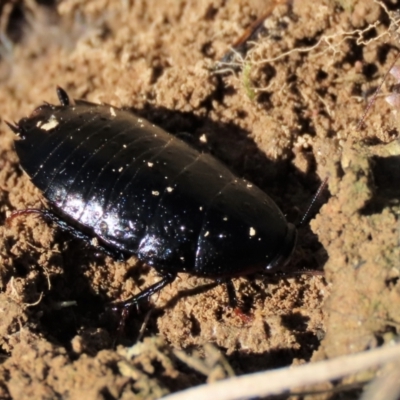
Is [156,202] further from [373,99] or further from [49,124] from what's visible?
[373,99]

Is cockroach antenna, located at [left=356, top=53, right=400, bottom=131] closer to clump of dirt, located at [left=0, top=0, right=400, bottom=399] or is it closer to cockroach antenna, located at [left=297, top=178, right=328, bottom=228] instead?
clump of dirt, located at [left=0, top=0, right=400, bottom=399]

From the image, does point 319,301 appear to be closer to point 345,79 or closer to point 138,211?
point 138,211

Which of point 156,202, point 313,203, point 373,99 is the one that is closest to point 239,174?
point 313,203

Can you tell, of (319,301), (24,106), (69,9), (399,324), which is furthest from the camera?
(69,9)

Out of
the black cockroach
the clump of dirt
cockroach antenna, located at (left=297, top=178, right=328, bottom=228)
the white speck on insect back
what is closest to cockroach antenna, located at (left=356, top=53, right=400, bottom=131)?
the clump of dirt

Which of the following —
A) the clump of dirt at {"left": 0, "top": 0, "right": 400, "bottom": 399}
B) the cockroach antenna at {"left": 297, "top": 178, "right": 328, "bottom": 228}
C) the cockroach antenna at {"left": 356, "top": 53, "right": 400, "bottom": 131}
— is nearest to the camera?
the clump of dirt at {"left": 0, "top": 0, "right": 400, "bottom": 399}

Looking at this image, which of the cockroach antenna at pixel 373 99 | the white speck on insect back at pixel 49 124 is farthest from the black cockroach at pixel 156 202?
the cockroach antenna at pixel 373 99

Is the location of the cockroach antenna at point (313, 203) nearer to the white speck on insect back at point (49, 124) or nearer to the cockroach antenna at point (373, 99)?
the cockroach antenna at point (373, 99)

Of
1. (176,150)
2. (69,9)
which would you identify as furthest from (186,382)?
(69,9)
